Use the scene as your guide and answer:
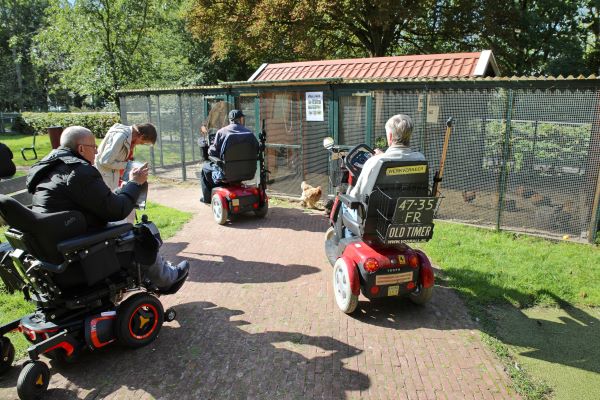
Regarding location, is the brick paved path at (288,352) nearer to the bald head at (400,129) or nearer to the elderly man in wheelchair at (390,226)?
the elderly man in wheelchair at (390,226)

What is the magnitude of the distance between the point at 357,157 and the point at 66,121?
26271mm

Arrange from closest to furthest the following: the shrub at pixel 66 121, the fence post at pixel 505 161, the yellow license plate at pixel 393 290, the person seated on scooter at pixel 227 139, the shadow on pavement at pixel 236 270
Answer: the yellow license plate at pixel 393 290, the shadow on pavement at pixel 236 270, the fence post at pixel 505 161, the person seated on scooter at pixel 227 139, the shrub at pixel 66 121

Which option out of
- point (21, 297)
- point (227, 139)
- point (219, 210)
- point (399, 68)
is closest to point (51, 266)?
point (21, 297)

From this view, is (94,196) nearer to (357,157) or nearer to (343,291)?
(343,291)

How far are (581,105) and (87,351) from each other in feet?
22.2

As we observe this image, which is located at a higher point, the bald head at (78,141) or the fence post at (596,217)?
the bald head at (78,141)

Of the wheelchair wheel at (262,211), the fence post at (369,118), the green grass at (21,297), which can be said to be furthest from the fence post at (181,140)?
the fence post at (369,118)

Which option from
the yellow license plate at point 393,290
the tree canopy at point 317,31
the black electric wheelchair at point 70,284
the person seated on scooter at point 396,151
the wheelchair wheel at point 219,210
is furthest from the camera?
the tree canopy at point 317,31

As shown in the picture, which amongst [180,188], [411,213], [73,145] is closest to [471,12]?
[180,188]

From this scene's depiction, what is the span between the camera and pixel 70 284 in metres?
3.50

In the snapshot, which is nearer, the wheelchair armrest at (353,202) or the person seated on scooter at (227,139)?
the wheelchair armrest at (353,202)

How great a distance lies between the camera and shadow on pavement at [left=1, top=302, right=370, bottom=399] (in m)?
3.38

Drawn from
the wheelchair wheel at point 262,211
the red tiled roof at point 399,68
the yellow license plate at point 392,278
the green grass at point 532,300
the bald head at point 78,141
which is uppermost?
the red tiled roof at point 399,68

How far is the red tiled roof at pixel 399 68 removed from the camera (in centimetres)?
884
